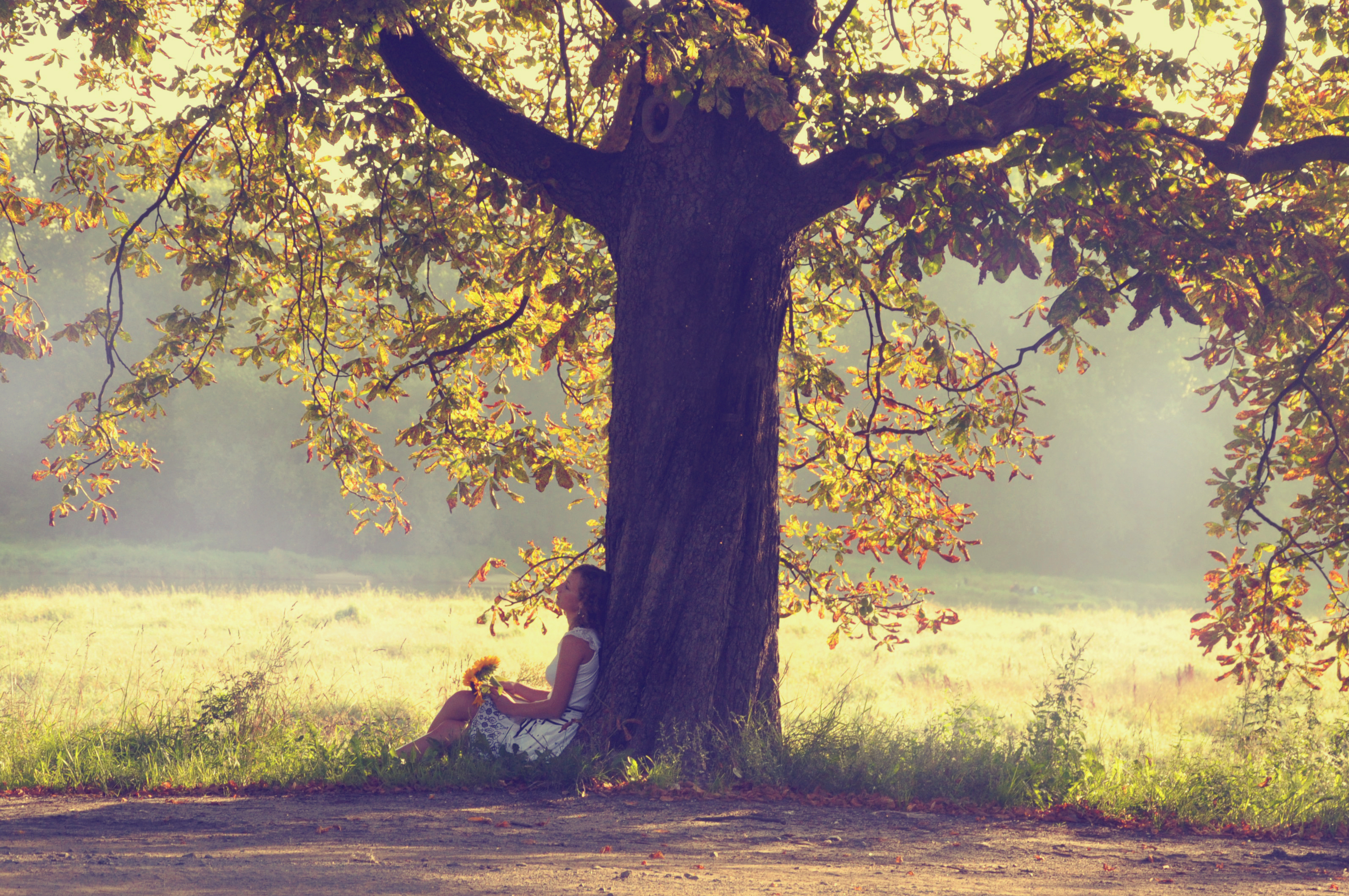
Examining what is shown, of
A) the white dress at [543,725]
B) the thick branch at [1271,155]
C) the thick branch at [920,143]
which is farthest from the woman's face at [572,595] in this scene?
the thick branch at [1271,155]

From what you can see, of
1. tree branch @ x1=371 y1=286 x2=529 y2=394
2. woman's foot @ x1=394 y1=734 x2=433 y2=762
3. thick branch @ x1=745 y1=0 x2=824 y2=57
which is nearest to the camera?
woman's foot @ x1=394 y1=734 x2=433 y2=762

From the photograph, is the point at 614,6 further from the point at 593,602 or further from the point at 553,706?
the point at 553,706

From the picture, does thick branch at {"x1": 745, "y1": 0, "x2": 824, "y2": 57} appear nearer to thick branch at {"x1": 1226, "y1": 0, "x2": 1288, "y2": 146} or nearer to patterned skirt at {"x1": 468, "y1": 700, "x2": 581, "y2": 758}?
thick branch at {"x1": 1226, "y1": 0, "x2": 1288, "y2": 146}

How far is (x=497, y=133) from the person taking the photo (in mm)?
6406

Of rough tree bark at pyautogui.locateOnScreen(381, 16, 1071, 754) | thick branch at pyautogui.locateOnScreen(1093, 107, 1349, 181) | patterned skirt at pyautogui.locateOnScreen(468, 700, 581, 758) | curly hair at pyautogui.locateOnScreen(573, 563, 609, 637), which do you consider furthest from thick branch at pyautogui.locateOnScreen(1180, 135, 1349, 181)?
patterned skirt at pyautogui.locateOnScreen(468, 700, 581, 758)

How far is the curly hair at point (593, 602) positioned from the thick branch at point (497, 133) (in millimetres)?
2153

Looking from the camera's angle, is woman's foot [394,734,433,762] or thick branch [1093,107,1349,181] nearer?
woman's foot [394,734,433,762]

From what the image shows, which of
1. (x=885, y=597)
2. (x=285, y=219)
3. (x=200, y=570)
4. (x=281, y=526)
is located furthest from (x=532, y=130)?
(x=281, y=526)

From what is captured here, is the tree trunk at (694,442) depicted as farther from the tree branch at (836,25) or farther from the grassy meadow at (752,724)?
the tree branch at (836,25)

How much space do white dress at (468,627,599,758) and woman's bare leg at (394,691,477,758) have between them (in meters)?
0.07

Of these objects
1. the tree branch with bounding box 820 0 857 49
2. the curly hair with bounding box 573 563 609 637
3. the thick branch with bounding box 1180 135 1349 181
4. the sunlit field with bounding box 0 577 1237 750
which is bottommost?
the sunlit field with bounding box 0 577 1237 750

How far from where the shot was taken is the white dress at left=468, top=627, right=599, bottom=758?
5.98m

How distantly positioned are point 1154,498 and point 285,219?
4186 cm

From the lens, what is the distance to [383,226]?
8.44m
